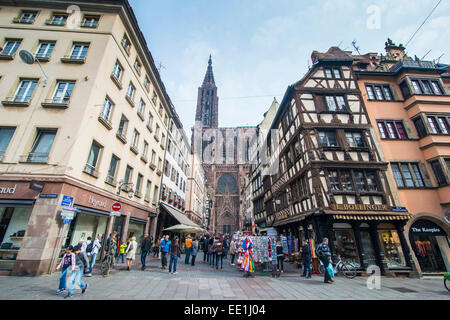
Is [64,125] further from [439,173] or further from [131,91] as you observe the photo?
[439,173]

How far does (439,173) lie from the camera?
41.3 ft

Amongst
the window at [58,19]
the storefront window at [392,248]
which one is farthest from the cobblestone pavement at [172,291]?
the window at [58,19]

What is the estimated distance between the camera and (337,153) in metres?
12.5

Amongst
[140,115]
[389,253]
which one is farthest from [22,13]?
[389,253]

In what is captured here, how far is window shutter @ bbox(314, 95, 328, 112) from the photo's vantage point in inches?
540

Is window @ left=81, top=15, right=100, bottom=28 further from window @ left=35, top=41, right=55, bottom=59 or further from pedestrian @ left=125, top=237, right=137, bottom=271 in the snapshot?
pedestrian @ left=125, top=237, right=137, bottom=271

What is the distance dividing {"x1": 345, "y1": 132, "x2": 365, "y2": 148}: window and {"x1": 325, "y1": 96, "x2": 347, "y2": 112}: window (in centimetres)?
190

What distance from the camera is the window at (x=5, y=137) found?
880 centimetres

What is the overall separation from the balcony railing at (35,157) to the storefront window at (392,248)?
18.5 meters

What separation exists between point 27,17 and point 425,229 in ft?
91.8

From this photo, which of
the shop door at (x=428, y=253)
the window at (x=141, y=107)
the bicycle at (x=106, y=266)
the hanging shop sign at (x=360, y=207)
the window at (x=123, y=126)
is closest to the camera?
the bicycle at (x=106, y=266)

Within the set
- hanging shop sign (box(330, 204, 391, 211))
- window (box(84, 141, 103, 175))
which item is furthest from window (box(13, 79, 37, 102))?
hanging shop sign (box(330, 204, 391, 211))

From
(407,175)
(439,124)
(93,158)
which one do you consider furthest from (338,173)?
(93,158)

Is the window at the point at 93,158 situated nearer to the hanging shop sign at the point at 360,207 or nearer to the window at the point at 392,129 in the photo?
the hanging shop sign at the point at 360,207
